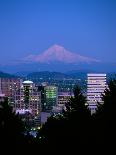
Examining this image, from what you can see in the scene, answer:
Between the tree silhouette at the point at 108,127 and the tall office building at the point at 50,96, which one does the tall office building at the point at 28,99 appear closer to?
the tall office building at the point at 50,96

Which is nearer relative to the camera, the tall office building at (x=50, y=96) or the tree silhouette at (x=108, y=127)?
the tree silhouette at (x=108, y=127)

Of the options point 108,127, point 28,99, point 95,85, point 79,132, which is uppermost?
point 95,85

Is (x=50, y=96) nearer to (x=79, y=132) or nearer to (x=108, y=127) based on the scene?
(x=79, y=132)

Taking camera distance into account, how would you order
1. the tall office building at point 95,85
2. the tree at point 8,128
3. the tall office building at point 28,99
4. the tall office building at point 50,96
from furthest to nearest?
the tall office building at point 95,85
the tall office building at point 50,96
the tall office building at point 28,99
the tree at point 8,128

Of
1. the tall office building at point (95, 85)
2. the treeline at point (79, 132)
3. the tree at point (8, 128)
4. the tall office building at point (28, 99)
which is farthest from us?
the tall office building at point (95, 85)

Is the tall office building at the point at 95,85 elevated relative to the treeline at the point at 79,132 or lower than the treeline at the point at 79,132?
elevated

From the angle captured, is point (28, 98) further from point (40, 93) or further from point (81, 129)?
point (81, 129)

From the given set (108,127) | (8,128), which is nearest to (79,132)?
(108,127)

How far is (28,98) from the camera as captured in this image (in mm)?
173375

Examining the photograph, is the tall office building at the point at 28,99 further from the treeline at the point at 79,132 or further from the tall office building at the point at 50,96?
the treeline at the point at 79,132

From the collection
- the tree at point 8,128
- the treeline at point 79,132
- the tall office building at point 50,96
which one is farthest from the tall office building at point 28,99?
the tree at point 8,128

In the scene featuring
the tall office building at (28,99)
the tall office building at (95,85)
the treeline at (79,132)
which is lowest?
the treeline at (79,132)

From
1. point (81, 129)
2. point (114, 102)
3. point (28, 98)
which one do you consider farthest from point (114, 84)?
point (28, 98)

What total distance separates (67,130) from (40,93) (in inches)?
6044
